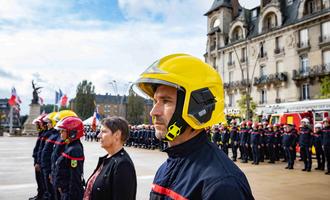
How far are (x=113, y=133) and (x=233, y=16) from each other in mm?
51921

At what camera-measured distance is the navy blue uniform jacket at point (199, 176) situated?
143 cm

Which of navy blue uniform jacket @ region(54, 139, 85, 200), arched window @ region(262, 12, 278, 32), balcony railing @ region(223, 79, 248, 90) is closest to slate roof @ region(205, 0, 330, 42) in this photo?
arched window @ region(262, 12, 278, 32)

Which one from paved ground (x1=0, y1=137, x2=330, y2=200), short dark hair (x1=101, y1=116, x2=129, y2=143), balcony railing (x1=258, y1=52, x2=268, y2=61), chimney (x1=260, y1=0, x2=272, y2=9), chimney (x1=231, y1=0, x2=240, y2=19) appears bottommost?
paved ground (x1=0, y1=137, x2=330, y2=200)

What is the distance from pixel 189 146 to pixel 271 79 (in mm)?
41823

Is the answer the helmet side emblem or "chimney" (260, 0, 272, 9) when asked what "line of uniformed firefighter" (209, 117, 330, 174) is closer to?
the helmet side emblem

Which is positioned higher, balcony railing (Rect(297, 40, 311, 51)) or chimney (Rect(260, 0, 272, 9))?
chimney (Rect(260, 0, 272, 9))

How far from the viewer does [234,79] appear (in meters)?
47.7

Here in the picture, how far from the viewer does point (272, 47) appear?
41906 mm

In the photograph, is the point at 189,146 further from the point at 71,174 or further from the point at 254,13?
the point at 254,13

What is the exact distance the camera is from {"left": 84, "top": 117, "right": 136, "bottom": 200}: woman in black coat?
3182 mm

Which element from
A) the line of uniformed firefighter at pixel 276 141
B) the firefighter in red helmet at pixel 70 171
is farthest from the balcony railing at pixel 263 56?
the firefighter in red helmet at pixel 70 171

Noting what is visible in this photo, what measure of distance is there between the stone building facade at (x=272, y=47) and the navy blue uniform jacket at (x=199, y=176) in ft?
103

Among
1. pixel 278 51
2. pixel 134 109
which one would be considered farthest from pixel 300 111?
pixel 134 109

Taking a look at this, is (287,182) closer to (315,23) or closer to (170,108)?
(170,108)
